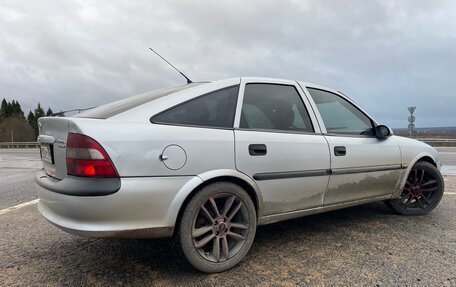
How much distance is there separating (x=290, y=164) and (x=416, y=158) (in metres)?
2.16

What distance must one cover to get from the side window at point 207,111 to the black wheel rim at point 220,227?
610mm

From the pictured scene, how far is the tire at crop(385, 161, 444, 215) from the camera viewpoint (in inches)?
177

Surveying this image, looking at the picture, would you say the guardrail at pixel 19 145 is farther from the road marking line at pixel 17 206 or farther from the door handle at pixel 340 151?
the door handle at pixel 340 151

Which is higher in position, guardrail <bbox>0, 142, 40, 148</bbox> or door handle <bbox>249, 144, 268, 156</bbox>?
door handle <bbox>249, 144, 268, 156</bbox>

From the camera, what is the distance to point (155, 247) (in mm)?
3467

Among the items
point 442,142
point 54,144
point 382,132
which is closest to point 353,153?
point 382,132

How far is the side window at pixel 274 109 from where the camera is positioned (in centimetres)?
319

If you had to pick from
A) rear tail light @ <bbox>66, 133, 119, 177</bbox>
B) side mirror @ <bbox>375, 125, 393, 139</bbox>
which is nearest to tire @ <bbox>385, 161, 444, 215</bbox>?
side mirror @ <bbox>375, 125, 393, 139</bbox>

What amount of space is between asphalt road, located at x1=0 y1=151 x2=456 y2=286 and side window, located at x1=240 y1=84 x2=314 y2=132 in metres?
1.17

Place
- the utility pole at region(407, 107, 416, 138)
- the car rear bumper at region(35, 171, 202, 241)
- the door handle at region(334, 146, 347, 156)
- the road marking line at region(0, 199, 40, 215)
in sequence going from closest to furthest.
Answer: the car rear bumper at region(35, 171, 202, 241), the door handle at region(334, 146, 347, 156), the road marking line at region(0, 199, 40, 215), the utility pole at region(407, 107, 416, 138)

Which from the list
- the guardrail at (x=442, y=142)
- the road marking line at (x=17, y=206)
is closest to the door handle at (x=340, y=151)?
the road marking line at (x=17, y=206)

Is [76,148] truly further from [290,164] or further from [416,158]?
[416,158]

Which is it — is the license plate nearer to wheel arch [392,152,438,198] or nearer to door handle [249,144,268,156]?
door handle [249,144,268,156]

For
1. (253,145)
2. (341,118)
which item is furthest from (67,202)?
(341,118)
